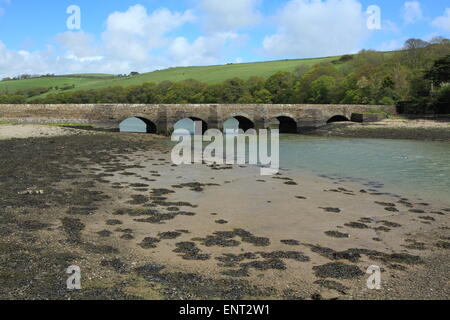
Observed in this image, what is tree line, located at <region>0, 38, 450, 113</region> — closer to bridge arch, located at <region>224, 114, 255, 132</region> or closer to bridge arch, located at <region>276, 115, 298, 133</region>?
bridge arch, located at <region>276, 115, 298, 133</region>

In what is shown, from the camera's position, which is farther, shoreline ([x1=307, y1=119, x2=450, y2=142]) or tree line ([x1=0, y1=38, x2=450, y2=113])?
tree line ([x1=0, y1=38, x2=450, y2=113])

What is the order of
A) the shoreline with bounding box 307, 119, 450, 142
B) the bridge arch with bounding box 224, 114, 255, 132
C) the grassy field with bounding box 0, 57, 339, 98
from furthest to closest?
the grassy field with bounding box 0, 57, 339, 98, the bridge arch with bounding box 224, 114, 255, 132, the shoreline with bounding box 307, 119, 450, 142

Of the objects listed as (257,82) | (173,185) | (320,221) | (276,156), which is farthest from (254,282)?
(257,82)

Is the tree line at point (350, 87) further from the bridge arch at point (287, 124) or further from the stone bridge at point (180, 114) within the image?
the bridge arch at point (287, 124)

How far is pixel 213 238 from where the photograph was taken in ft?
30.0

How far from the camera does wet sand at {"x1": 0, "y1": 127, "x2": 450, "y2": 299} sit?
6.46 m

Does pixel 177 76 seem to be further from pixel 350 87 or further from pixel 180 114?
pixel 180 114

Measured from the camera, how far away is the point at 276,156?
1017 inches

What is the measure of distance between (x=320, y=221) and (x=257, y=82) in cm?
7674

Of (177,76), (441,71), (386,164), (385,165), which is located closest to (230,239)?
(385,165)

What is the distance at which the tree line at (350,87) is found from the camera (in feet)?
162

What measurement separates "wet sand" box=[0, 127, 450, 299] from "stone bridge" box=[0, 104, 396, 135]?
25.8m

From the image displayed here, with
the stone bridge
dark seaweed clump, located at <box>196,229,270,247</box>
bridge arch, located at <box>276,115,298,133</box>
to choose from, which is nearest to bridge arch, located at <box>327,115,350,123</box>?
the stone bridge

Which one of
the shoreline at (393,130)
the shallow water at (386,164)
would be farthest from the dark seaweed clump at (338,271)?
the shoreline at (393,130)
